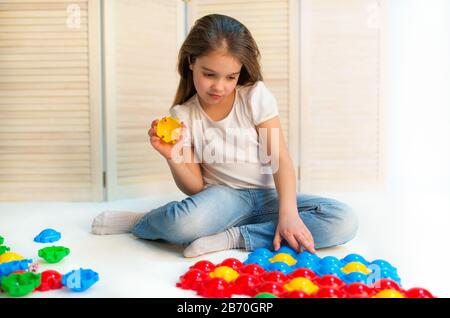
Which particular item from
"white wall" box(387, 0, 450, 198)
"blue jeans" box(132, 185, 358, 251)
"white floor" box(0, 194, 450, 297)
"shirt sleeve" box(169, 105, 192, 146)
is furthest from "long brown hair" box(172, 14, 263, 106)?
"white wall" box(387, 0, 450, 198)

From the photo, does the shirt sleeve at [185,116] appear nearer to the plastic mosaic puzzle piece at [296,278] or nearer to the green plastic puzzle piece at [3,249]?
the plastic mosaic puzzle piece at [296,278]

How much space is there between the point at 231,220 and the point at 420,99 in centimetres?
137

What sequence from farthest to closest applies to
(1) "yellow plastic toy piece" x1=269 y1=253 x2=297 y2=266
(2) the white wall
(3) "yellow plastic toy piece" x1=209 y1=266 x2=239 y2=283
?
(2) the white wall → (1) "yellow plastic toy piece" x1=269 y1=253 x2=297 y2=266 → (3) "yellow plastic toy piece" x1=209 y1=266 x2=239 y2=283

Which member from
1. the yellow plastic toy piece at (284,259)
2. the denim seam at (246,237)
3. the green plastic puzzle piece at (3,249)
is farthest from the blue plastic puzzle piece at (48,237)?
the yellow plastic toy piece at (284,259)

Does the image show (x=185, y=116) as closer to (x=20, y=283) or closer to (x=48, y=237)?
(x=48, y=237)

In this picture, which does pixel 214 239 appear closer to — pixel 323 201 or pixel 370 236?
pixel 323 201

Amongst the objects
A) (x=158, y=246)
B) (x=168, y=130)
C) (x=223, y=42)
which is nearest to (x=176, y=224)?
(x=158, y=246)

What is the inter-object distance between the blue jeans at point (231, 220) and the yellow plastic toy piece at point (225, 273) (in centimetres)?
24

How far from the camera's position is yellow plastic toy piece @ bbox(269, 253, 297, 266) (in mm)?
1248

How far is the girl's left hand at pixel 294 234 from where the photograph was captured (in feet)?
4.40

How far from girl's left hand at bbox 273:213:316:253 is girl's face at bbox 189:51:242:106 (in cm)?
33

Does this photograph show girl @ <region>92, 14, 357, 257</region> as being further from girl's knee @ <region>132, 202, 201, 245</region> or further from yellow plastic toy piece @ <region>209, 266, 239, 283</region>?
yellow plastic toy piece @ <region>209, 266, 239, 283</region>

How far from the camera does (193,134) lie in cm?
156
